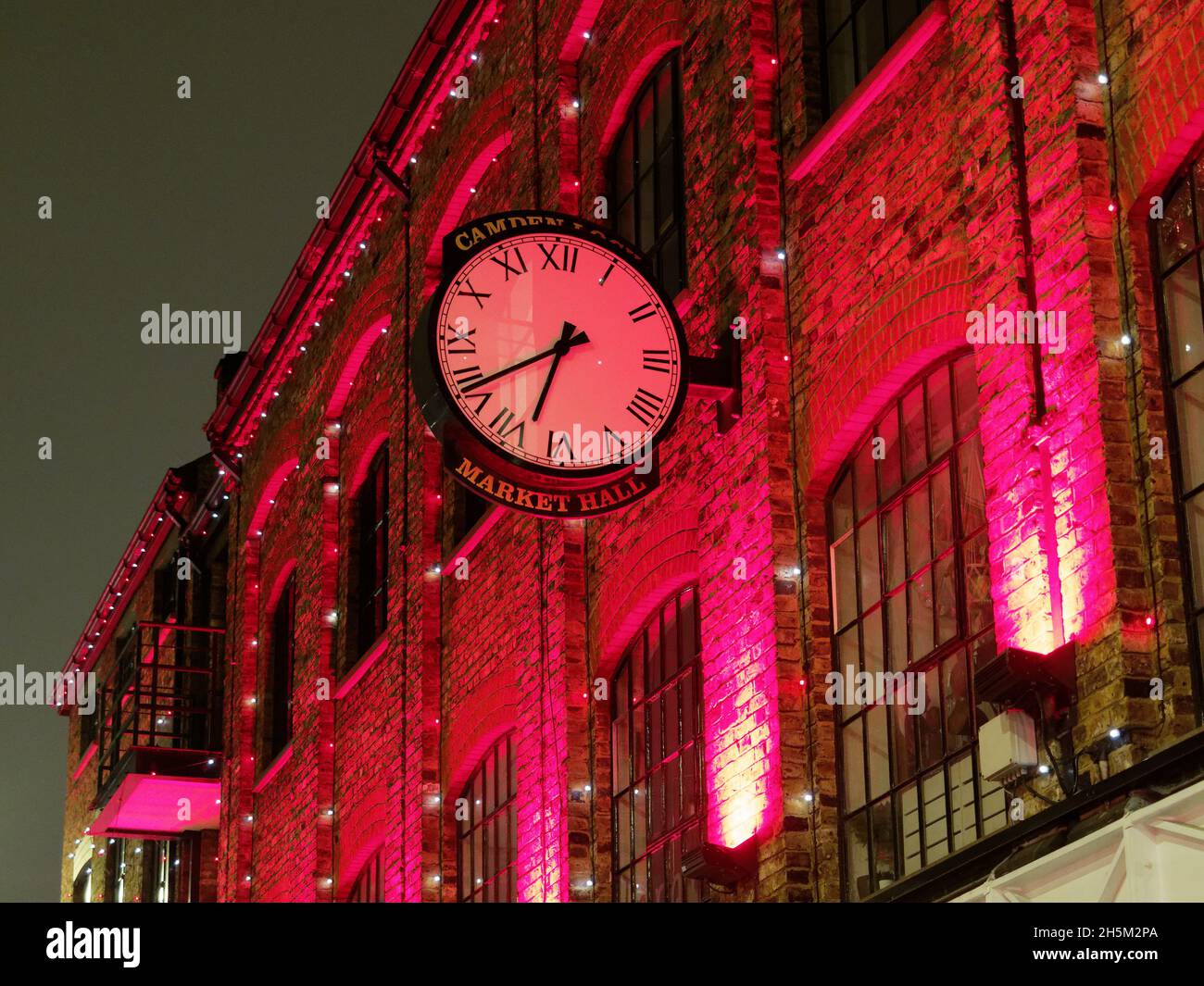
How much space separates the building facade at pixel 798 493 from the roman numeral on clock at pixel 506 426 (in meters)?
1.02

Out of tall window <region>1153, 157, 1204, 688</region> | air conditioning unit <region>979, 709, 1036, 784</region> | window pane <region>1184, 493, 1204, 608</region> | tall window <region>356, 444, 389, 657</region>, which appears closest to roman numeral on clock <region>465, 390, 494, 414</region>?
air conditioning unit <region>979, 709, 1036, 784</region>

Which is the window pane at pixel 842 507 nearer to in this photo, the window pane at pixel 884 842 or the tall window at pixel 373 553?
the window pane at pixel 884 842

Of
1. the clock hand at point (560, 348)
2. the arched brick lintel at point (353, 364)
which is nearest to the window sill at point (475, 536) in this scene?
the arched brick lintel at point (353, 364)

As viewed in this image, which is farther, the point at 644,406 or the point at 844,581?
the point at 644,406

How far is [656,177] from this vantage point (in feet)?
45.7

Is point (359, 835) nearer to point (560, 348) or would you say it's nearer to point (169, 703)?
point (560, 348)

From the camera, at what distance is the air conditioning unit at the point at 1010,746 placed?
338 inches

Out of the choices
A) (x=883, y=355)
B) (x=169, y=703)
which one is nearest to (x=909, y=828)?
(x=883, y=355)

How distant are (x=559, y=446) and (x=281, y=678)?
11.6 meters

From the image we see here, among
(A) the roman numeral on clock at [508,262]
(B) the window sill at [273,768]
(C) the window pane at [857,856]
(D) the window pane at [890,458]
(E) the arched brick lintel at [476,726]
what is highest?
(A) the roman numeral on clock at [508,262]

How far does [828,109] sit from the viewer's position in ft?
38.3

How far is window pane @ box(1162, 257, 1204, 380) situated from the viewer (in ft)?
27.8
